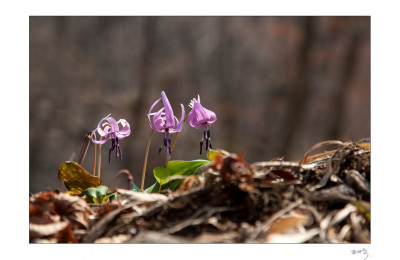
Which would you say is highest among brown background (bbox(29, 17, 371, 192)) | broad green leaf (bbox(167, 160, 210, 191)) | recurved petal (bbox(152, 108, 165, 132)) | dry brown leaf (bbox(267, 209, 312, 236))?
Result: brown background (bbox(29, 17, 371, 192))

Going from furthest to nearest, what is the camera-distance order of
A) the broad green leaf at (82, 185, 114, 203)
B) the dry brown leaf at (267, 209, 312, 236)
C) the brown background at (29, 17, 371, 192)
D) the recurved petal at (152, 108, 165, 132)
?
1. the brown background at (29, 17, 371, 192)
2. the recurved petal at (152, 108, 165, 132)
3. the broad green leaf at (82, 185, 114, 203)
4. the dry brown leaf at (267, 209, 312, 236)

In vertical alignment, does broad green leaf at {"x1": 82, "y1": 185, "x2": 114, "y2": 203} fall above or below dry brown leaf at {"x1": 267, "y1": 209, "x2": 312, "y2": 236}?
below

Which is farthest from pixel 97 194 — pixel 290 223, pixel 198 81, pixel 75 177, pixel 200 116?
pixel 198 81

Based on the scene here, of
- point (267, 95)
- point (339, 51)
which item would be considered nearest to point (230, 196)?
point (267, 95)

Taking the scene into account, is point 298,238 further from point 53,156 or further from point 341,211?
point 53,156

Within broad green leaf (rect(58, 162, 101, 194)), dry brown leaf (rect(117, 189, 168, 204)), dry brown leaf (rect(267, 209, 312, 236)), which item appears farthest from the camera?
broad green leaf (rect(58, 162, 101, 194))

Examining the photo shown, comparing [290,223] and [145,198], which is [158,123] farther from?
[290,223]

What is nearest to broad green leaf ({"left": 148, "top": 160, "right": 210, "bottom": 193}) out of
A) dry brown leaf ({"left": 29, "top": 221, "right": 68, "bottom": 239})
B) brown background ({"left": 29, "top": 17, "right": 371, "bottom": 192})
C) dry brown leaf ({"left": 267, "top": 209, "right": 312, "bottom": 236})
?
dry brown leaf ({"left": 29, "top": 221, "right": 68, "bottom": 239})

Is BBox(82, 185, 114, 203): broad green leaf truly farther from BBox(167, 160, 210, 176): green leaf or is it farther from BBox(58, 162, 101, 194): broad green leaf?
BBox(167, 160, 210, 176): green leaf
